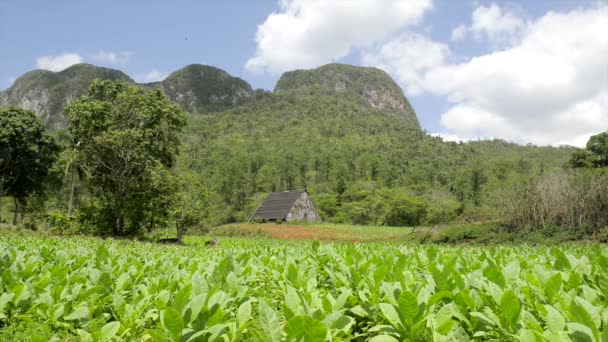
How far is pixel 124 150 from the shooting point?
2608 cm

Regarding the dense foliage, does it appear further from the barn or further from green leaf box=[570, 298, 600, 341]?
green leaf box=[570, 298, 600, 341]

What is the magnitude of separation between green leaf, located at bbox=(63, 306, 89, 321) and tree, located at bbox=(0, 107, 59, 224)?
36.5 metres

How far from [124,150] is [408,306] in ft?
89.1

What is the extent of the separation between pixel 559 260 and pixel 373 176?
293 feet

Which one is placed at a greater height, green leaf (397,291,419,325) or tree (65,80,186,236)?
tree (65,80,186,236)

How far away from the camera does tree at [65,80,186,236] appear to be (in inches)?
1020

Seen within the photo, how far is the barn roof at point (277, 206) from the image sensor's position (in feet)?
194

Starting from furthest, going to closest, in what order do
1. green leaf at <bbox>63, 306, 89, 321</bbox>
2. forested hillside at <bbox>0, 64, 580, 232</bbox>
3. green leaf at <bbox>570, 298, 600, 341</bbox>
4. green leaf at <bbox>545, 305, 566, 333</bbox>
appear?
1. forested hillside at <bbox>0, 64, 580, 232</bbox>
2. green leaf at <bbox>63, 306, 89, 321</bbox>
3. green leaf at <bbox>545, 305, 566, 333</bbox>
4. green leaf at <bbox>570, 298, 600, 341</bbox>

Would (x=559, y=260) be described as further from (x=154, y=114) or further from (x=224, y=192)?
(x=224, y=192)

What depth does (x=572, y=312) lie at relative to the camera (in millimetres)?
1532

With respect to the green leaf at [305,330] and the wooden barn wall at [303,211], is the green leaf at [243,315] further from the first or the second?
the wooden barn wall at [303,211]

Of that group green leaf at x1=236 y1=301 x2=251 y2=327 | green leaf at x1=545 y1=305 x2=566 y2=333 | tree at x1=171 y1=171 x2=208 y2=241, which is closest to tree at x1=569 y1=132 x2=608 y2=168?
tree at x1=171 y1=171 x2=208 y2=241

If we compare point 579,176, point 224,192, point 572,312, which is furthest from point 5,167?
point 224,192

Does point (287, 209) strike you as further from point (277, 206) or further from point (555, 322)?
point (555, 322)
